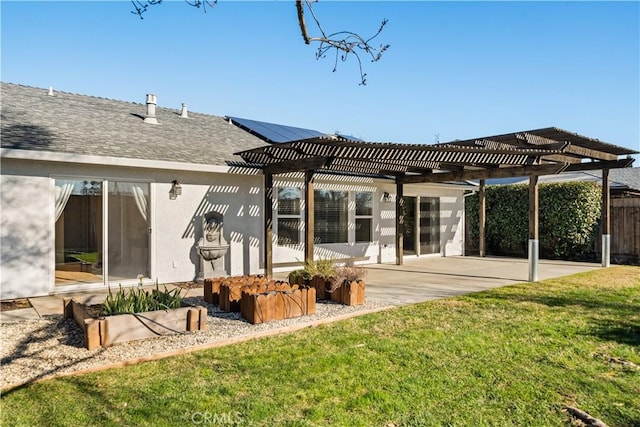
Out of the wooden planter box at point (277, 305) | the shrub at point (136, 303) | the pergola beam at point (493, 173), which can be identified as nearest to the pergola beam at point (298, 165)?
the wooden planter box at point (277, 305)

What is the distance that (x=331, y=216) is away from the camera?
12.5 meters

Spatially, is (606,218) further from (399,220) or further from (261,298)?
(261,298)

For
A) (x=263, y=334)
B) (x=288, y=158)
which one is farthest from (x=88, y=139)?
(x=263, y=334)

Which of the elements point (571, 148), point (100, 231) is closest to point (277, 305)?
point (100, 231)

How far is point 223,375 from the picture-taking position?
162 inches

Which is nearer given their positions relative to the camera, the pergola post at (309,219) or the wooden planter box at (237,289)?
the wooden planter box at (237,289)

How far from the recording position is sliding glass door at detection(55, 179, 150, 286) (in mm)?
8070

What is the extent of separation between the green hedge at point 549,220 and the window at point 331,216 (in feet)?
22.6

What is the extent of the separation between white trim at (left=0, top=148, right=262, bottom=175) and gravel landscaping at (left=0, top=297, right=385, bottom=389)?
2.87 m

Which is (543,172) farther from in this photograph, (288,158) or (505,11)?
(288,158)

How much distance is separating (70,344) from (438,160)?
7396 millimetres

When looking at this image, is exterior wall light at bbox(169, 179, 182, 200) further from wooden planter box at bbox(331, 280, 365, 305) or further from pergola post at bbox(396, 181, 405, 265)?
pergola post at bbox(396, 181, 405, 265)

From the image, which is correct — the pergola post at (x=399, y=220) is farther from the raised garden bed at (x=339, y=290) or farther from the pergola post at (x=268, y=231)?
the raised garden bed at (x=339, y=290)

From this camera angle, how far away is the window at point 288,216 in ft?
36.9
